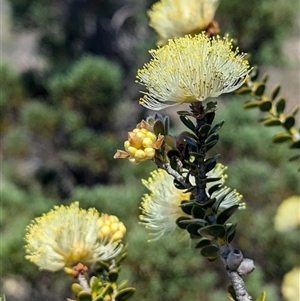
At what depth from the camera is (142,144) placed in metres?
0.29

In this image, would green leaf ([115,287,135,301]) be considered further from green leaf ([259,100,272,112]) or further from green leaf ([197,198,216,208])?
green leaf ([259,100,272,112])

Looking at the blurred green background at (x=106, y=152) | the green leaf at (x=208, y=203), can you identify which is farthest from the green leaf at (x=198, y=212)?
the blurred green background at (x=106, y=152)

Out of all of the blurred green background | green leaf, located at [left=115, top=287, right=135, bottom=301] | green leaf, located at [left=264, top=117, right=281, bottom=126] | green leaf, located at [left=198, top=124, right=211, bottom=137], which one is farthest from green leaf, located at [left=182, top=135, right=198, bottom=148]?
the blurred green background

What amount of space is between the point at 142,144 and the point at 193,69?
0.05 m

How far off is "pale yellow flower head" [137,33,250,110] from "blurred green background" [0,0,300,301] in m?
1.46

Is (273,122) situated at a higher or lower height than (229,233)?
higher

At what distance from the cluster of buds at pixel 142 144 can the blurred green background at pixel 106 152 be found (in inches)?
57.2

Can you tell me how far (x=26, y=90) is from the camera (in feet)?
7.32

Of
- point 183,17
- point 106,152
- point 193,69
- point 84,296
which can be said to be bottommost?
point 84,296

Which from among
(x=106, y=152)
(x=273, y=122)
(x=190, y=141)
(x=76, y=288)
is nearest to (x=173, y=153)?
(x=190, y=141)

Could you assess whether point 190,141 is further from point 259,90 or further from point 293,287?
point 259,90

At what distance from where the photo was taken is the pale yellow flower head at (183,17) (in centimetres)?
47

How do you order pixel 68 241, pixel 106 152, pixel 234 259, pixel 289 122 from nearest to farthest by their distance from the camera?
pixel 234 259 < pixel 68 241 < pixel 289 122 < pixel 106 152

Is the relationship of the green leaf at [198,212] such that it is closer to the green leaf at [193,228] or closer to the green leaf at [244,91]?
the green leaf at [193,228]
